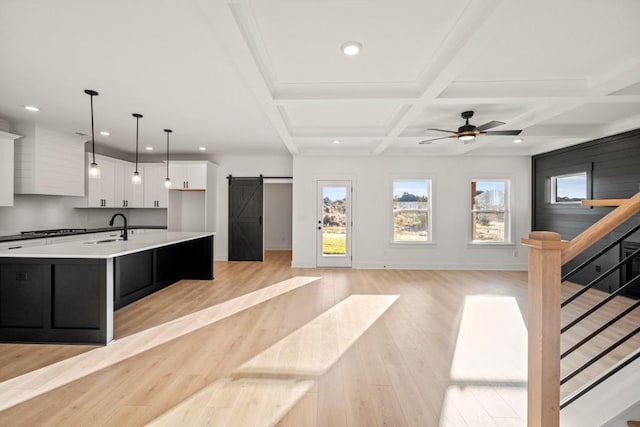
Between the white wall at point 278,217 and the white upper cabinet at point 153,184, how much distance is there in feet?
10.5

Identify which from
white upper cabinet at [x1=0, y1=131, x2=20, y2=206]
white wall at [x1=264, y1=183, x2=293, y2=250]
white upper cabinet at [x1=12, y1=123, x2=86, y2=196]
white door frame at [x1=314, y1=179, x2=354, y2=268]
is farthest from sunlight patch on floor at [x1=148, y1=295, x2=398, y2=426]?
white wall at [x1=264, y1=183, x2=293, y2=250]

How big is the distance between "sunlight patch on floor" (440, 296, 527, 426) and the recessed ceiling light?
2.80m

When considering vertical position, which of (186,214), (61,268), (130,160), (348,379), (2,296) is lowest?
(348,379)

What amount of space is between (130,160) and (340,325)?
281 inches

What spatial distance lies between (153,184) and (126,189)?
577 mm

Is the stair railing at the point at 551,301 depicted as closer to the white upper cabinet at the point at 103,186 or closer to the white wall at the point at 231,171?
the white wall at the point at 231,171

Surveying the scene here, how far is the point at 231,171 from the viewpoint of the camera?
7.52 meters

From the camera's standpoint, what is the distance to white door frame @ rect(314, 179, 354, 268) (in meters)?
6.76

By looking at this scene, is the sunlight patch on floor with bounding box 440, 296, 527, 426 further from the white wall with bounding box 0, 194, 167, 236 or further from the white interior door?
the white wall with bounding box 0, 194, 167, 236

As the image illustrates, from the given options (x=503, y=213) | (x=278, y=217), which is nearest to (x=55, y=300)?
(x=278, y=217)

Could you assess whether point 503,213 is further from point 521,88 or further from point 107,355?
point 107,355

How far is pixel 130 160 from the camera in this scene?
25.0 ft

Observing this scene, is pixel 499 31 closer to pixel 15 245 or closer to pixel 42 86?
pixel 42 86

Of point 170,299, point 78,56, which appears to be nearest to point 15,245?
point 170,299
